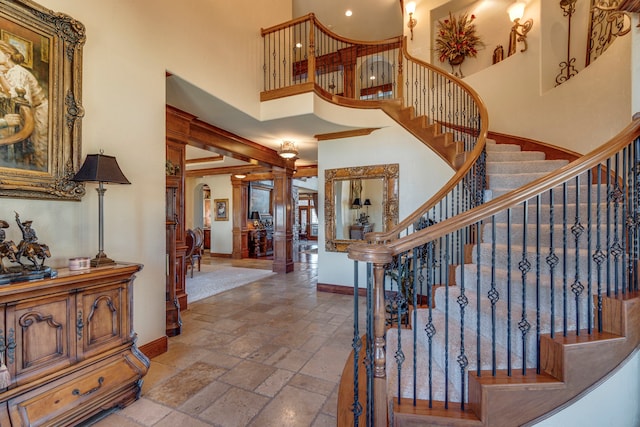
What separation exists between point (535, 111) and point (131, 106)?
16.1 feet

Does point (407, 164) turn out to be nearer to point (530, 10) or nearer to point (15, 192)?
point (530, 10)

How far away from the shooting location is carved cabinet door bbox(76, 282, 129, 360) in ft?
5.84

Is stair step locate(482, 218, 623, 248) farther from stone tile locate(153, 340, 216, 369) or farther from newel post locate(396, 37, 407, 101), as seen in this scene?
stone tile locate(153, 340, 216, 369)

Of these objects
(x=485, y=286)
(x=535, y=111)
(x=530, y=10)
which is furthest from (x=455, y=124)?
(x=485, y=286)

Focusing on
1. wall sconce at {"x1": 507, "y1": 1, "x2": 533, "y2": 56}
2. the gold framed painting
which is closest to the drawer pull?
the gold framed painting

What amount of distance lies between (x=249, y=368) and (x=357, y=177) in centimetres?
327

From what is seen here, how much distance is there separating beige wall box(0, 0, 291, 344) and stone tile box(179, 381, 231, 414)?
2.85 ft

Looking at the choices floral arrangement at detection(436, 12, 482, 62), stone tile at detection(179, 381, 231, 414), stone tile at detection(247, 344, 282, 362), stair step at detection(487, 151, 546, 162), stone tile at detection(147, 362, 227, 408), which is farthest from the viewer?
floral arrangement at detection(436, 12, 482, 62)

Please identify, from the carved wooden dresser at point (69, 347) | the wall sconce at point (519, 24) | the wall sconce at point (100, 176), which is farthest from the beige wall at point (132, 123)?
the wall sconce at point (519, 24)

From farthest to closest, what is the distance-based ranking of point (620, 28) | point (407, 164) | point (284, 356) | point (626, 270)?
1. point (407, 164)
2. point (620, 28)
3. point (284, 356)
4. point (626, 270)

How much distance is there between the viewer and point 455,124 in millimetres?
4523

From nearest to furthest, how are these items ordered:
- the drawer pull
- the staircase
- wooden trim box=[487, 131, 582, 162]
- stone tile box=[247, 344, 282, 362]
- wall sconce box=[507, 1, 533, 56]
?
the staircase
the drawer pull
stone tile box=[247, 344, 282, 362]
wooden trim box=[487, 131, 582, 162]
wall sconce box=[507, 1, 533, 56]

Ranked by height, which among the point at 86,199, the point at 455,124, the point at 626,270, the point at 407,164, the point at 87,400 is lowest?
the point at 87,400

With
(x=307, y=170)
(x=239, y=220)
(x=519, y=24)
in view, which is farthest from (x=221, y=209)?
(x=519, y=24)
